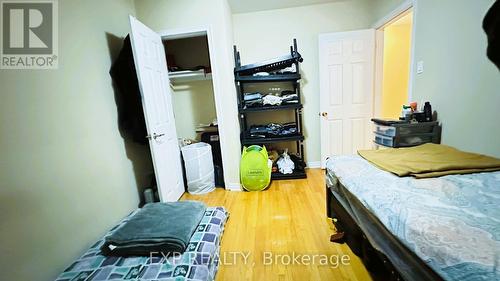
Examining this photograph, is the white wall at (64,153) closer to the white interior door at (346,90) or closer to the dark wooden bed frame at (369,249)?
the dark wooden bed frame at (369,249)

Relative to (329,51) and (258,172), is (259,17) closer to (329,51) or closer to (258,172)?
(329,51)

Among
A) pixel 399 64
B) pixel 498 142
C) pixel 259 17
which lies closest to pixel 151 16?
pixel 259 17

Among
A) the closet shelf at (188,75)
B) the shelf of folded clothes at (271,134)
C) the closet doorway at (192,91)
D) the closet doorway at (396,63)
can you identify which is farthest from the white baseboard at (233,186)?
the closet doorway at (396,63)

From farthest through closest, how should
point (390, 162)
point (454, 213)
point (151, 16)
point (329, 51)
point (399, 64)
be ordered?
point (399, 64), point (329, 51), point (151, 16), point (390, 162), point (454, 213)

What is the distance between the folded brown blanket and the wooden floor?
71 cm

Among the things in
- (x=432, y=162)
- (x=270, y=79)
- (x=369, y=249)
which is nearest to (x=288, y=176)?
(x=270, y=79)

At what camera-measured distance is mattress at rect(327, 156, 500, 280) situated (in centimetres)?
60

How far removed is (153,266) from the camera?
125 centimetres

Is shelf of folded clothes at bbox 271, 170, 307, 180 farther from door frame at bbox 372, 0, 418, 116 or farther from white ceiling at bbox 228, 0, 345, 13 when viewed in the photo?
white ceiling at bbox 228, 0, 345, 13

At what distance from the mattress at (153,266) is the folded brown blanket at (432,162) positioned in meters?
1.30

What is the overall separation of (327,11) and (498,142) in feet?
8.15

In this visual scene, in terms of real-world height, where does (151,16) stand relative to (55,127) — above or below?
above

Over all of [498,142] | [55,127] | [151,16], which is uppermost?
[151,16]

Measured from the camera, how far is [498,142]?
137cm
